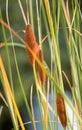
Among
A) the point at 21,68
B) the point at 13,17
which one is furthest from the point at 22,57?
the point at 13,17

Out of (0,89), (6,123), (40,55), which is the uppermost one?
(40,55)

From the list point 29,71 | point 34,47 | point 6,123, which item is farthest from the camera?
point 29,71

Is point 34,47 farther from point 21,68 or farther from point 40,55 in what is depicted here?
point 21,68

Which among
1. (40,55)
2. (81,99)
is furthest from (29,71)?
(40,55)

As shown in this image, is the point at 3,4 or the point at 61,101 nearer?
the point at 61,101

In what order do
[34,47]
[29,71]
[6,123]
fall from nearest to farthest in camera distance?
1. [34,47]
2. [6,123]
3. [29,71]

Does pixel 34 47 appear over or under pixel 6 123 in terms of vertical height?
over

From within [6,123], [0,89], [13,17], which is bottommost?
[6,123]

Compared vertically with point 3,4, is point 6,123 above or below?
below

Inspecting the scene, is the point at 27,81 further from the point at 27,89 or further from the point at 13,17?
the point at 13,17
